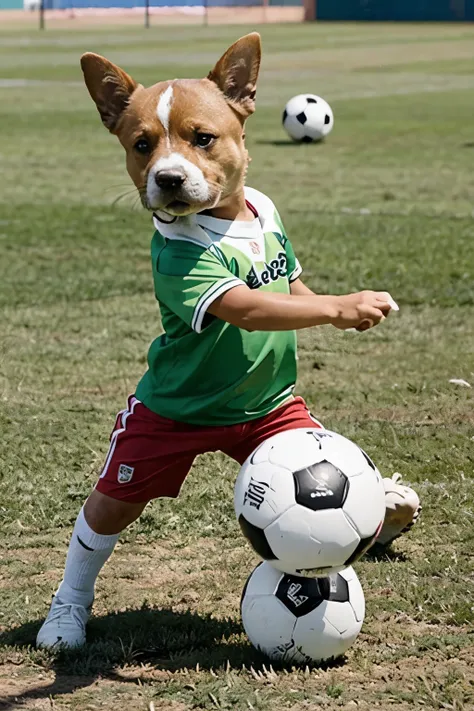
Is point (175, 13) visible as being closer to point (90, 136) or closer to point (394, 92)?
point (394, 92)

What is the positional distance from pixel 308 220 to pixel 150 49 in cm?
2890

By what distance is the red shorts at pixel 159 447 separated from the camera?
13.0ft

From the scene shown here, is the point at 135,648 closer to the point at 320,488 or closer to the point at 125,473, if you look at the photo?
the point at 125,473

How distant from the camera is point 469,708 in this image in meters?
3.45

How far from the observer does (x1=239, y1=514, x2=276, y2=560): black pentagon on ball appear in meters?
3.76

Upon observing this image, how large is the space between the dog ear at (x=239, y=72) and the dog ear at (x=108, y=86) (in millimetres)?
273

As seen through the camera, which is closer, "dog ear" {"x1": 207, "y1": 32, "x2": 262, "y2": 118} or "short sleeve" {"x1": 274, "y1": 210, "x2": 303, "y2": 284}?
"dog ear" {"x1": 207, "y1": 32, "x2": 262, "y2": 118}

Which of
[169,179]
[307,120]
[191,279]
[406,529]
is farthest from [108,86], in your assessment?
[307,120]

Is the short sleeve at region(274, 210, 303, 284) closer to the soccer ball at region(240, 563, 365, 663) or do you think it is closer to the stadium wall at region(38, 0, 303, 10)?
the soccer ball at region(240, 563, 365, 663)

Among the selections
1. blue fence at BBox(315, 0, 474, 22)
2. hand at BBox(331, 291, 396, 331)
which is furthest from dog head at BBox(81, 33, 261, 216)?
blue fence at BBox(315, 0, 474, 22)

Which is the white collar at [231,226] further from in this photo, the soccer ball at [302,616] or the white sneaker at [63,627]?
the white sneaker at [63,627]

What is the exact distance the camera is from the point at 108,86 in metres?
3.97

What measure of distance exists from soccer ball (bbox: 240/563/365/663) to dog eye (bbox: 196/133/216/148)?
4.37 ft

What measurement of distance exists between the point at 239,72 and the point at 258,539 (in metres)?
1.48
